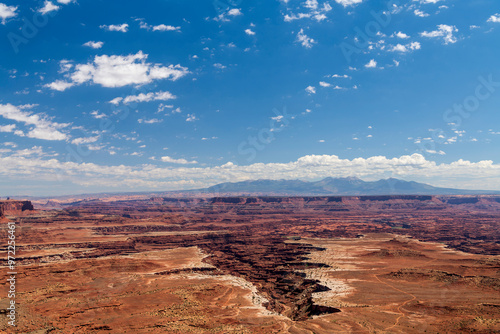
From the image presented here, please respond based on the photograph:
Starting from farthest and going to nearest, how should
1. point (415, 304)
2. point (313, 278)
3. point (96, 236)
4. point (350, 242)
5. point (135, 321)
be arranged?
point (96, 236) < point (350, 242) < point (313, 278) < point (415, 304) < point (135, 321)

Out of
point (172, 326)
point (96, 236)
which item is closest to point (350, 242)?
point (172, 326)

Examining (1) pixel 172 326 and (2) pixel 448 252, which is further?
(2) pixel 448 252

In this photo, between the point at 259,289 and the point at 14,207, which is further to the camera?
the point at 14,207

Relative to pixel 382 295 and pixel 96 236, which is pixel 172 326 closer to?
pixel 382 295

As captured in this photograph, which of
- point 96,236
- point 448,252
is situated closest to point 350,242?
point 448,252

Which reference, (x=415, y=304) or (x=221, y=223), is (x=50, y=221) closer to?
(x=221, y=223)

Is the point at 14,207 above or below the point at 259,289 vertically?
above

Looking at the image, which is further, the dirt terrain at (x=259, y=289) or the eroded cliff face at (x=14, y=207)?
the eroded cliff face at (x=14, y=207)

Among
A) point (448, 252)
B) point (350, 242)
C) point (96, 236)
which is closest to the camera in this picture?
point (448, 252)

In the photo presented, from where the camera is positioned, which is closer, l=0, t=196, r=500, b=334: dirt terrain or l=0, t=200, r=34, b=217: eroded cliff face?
l=0, t=196, r=500, b=334: dirt terrain
